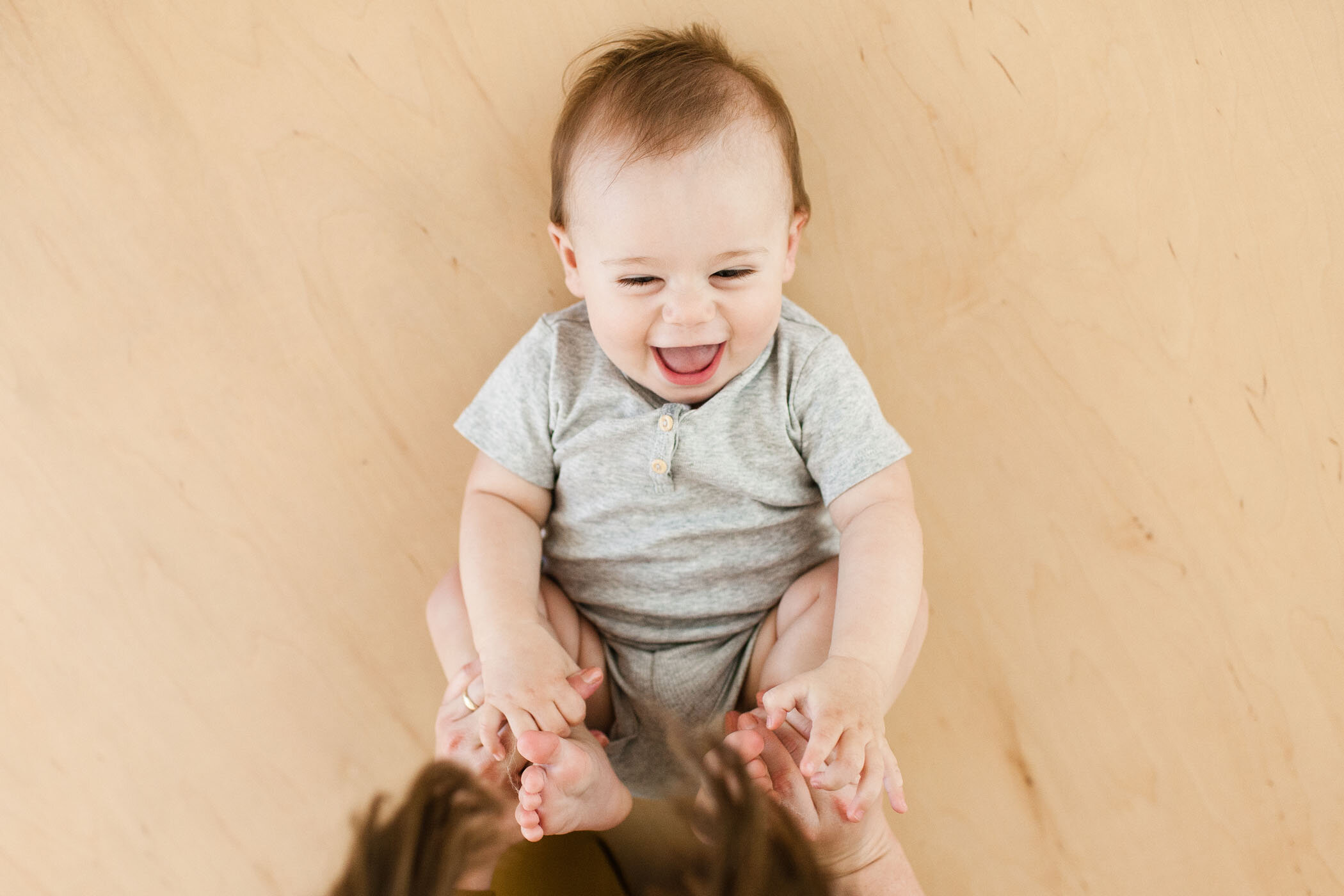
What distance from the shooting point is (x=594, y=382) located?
0.77m

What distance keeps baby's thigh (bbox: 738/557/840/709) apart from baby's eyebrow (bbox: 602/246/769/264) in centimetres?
27

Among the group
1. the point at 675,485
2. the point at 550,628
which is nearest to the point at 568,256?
the point at 675,485

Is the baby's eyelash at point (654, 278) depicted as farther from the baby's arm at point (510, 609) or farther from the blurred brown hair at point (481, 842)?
the blurred brown hair at point (481, 842)

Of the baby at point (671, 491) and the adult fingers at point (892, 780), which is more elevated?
the baby at point (671, 491)

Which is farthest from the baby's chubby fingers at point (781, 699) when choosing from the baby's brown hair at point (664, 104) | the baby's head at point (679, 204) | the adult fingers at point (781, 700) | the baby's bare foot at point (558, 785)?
the baby's brown hair at point (664, 104)

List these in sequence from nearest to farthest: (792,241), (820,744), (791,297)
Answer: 1. (820,744)
2. (792,241)
3. (791,297)

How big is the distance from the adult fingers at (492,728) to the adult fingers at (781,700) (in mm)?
203

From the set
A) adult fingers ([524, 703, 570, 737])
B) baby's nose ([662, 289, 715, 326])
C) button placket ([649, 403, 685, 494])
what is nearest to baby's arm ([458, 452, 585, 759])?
adult fingers ([524, 703, 570, 737])

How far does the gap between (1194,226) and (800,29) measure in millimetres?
385

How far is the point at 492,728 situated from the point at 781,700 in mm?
220

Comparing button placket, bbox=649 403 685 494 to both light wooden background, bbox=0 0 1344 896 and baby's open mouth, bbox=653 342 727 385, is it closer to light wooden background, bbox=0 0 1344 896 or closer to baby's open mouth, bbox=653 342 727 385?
baby's open mouth, bbox=653 342 727 385

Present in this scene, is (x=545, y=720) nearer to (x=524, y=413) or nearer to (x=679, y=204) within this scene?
(x=524, y=413)

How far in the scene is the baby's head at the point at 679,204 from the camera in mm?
640

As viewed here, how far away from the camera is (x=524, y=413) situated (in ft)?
2.56
